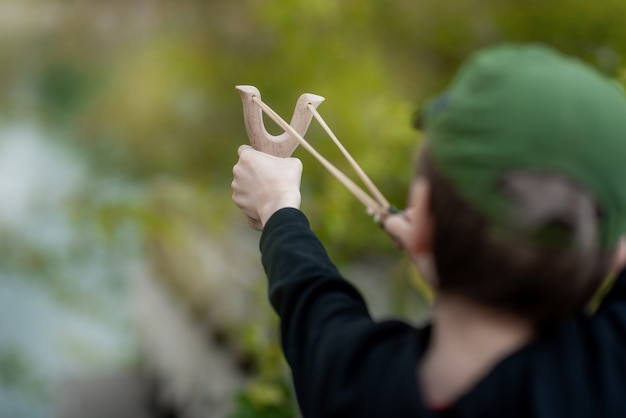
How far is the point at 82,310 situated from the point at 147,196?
0.74 metres

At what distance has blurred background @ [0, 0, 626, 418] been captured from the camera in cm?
243

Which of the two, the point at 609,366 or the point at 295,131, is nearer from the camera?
the point at 609,366

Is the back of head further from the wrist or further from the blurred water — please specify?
the blurred water

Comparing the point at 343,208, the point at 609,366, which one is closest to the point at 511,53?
the point at 609,366

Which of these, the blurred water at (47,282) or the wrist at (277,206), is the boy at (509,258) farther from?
the blurred water at (47,282)

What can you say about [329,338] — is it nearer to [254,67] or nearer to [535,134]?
[535,134]

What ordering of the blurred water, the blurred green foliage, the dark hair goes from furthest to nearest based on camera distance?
the blurred water < the blurred green foliage < the dark hair

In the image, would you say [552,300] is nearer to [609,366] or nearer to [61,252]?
[609,366]

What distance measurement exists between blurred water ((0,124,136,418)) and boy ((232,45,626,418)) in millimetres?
2492

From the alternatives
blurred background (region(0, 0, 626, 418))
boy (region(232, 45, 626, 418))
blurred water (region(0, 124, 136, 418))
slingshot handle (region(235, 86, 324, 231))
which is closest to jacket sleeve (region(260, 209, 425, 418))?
boy (region(232, 45, 626, 418))

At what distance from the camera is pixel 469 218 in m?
0.63

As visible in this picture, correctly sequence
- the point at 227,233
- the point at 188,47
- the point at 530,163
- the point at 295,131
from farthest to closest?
the point at 188,47
the point at 227,233
the point at 295,131
the point at 530,163

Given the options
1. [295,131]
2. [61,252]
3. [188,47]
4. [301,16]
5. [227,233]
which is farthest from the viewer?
[61,252]

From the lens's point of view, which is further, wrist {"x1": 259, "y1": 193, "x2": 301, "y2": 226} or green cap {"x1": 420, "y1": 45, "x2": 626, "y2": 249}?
wrist {"x1": 259, "y1": 193, "x2": 301, "y2": 226}
